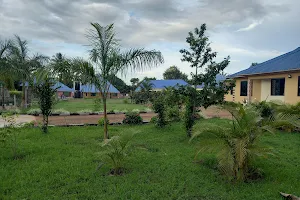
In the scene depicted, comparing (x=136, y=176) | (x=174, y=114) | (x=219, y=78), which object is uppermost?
(x=219, y=78)

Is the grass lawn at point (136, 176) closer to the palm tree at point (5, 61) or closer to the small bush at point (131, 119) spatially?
the small bush at point (131, 119)

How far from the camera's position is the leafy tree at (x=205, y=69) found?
7289 millimetres

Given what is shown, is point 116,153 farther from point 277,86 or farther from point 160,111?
point 277,86

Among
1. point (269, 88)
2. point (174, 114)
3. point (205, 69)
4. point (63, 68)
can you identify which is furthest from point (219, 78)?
point (269, 88)

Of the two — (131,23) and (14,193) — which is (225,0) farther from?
(14,193)

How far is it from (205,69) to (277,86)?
1110 cm

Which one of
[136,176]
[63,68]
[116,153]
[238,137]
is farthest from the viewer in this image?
[63,68]

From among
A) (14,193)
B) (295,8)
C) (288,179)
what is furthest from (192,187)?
(295,8)

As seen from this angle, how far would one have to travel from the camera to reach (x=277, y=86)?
16.2 m

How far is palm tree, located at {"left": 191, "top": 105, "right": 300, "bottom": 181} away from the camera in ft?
13.5

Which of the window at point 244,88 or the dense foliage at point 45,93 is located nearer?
the dense foliage at point 45,93

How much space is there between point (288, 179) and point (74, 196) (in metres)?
3.67

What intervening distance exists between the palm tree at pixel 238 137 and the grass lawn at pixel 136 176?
1.01 ft

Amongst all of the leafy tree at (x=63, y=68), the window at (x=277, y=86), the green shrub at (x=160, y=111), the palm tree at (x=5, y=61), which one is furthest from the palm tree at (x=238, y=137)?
the palm tree at (x=5, y=61)
